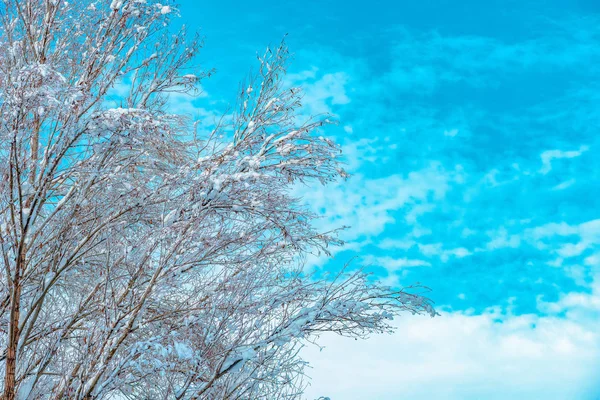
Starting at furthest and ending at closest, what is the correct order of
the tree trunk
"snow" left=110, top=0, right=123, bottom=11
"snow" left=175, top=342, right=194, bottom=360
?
"snow" left=110, top=0, right=123, bottom=11, the tree trunk, "snow" left=175, top=342, right=194, bottom=360

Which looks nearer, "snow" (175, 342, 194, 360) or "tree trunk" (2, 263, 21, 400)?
"snow" (175, 342, 194, 360)

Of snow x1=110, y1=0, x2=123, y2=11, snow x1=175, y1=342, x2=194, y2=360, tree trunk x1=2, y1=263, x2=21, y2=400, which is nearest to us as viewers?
snow x1=175, y1=342, x2=194, y2=360

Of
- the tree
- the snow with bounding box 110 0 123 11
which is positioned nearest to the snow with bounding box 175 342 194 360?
the tree

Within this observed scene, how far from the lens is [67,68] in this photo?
8.48 metres

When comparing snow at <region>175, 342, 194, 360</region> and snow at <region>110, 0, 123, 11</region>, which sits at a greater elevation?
snow at <region>110, 0, 123, 11</region>

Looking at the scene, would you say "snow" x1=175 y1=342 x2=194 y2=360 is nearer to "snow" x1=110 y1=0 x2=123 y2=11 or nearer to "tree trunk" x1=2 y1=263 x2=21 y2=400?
"tree trunk" x1=2 y1=263 x2=21 y2=400

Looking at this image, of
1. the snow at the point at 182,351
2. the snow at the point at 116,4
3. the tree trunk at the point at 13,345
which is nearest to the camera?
the snow at the point at 182,351

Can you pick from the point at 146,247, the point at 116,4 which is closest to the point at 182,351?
the point at 146,247

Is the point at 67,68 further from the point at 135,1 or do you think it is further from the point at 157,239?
the point at 157,239

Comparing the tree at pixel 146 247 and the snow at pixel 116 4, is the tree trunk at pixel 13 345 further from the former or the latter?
the snow at pixel 116 4

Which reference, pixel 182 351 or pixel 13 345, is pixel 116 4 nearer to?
pixel 13 345

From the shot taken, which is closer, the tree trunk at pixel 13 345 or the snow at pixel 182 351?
the snow at pixel 182 351

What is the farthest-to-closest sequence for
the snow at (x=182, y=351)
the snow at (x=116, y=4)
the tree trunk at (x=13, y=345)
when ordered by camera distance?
the snow at (x=116, y=4) < the tree trunk at (x=13, y=345) < the snow at (x=182, y=351)

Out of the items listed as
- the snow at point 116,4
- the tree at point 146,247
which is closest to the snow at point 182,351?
the tree at point 146,247
